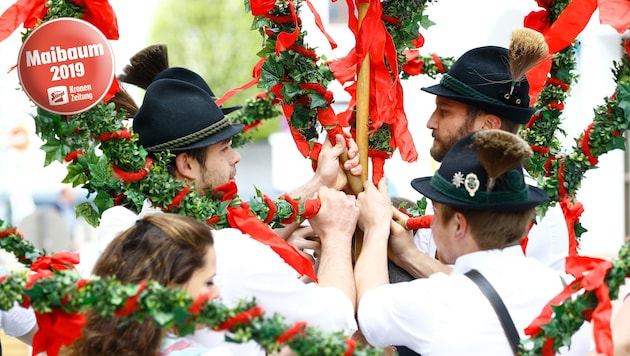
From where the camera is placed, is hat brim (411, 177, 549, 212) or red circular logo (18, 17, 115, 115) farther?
red circular logo (18, 17, 115, 115)

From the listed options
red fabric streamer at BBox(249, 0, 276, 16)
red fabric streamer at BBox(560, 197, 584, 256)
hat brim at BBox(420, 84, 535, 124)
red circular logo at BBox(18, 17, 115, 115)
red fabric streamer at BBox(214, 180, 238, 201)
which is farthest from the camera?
red fabric streamer at BBox(560, 197, 584, 256)

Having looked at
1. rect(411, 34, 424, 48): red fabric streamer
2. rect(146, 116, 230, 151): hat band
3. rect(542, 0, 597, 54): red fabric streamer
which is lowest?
rect(146, 116, 230, 151): hat band

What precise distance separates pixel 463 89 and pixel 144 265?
1.55 m

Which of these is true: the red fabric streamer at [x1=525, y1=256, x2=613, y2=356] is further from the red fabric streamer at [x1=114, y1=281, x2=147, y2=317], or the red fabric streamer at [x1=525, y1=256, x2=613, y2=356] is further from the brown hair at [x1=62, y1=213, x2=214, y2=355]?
the red fabric streamer at [x1=114, y1=281, x2=147, y2=317]

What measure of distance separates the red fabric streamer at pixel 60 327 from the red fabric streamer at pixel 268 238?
827 millimetres

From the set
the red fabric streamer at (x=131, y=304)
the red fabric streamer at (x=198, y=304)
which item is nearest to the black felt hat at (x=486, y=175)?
the red fabric streamer at (x=198, y=304)

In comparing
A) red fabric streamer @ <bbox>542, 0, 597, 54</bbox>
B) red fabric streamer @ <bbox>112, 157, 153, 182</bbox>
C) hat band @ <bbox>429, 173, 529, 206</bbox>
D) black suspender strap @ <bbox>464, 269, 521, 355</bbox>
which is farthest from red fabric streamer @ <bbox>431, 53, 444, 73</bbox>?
black suspender strap @ <bbox>464, 269, 521, 355</bbox>

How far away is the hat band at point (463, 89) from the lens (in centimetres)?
334

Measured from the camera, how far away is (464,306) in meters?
2.47

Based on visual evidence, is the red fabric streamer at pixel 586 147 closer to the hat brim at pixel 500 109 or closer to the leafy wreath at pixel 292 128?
the leafy wreath at pixel 292 128

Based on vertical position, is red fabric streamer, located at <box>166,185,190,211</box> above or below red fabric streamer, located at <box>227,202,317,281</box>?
above

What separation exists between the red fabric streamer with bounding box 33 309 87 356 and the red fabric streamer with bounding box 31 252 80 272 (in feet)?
0.84

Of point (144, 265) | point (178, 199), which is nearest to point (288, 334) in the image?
point (144, 265)

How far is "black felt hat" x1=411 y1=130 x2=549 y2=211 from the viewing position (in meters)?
2.44
